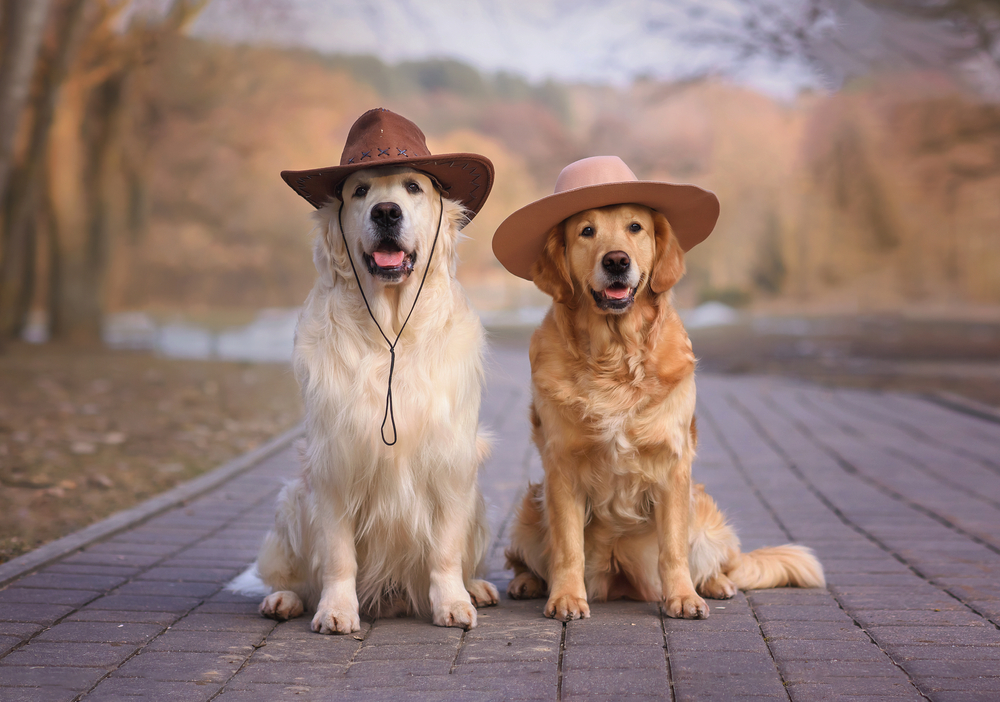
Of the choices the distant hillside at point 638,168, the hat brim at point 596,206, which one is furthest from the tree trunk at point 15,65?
the distant hillside at point 638,168

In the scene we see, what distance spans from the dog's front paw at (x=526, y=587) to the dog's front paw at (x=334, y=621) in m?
0.68

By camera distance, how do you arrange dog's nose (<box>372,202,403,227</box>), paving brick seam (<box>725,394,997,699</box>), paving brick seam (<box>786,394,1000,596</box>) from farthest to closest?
paving brick seam (<box>786,394,1000,596</box>), dog's nose (<box>372,202,403,227</box>), paving brick seam (<box>725,394,997,699</box>)

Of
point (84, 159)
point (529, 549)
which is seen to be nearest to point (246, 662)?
point (529, 549)

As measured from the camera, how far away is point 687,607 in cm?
307

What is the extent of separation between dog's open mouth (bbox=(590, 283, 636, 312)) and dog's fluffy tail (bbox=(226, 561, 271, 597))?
1.63 metres

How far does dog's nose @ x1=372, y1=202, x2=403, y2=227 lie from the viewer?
2.93m

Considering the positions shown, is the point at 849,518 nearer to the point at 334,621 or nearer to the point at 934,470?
the point at 934,470

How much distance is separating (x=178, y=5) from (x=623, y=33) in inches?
408

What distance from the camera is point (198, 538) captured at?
4.23 m

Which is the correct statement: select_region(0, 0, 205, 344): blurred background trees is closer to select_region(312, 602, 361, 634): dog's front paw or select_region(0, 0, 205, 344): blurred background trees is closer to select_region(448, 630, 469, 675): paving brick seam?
select_region(312, 602, 361, 634): dog's front paw

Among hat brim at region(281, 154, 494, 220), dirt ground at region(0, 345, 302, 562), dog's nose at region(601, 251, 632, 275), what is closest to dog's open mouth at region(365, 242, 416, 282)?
hat brim at region(281, 154, 494, 220)

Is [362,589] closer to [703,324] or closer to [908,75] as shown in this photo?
[703,324]

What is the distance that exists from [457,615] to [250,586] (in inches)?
34.6

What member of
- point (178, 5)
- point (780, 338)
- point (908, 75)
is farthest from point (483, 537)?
point (908, 75)
